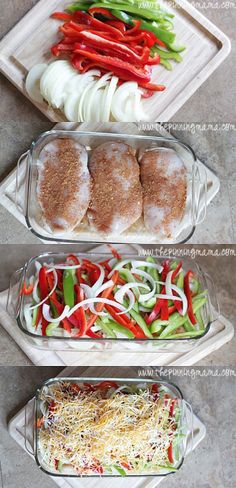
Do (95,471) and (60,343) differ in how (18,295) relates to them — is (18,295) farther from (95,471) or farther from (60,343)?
(95,471)

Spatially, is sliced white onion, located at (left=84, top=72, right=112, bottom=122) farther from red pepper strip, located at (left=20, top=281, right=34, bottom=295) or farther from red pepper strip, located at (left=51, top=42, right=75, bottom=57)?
red pepper strip, located at (left=20, top=281, right=34, bottom=295)

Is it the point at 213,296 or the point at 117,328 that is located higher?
the point at 117,328

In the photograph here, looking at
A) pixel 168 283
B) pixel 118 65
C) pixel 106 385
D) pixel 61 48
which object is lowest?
pixel 106 385

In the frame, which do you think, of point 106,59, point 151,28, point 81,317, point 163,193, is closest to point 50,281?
point 81,317

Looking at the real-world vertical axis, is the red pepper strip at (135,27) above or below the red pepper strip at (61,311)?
above

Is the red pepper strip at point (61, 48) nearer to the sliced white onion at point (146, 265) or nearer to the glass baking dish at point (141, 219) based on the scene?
the glass baking dish at point (141, 219)

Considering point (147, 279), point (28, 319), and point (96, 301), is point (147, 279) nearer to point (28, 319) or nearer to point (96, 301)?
point (96, 301)

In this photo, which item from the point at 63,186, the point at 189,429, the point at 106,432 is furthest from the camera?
the point at 189,429

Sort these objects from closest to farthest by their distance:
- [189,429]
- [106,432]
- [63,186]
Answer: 1. [63,186]
2. [106,432]
3. [189,429]

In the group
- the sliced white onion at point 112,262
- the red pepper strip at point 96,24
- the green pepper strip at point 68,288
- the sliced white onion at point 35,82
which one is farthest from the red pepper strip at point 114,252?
the red pepper strip at point 96,24
